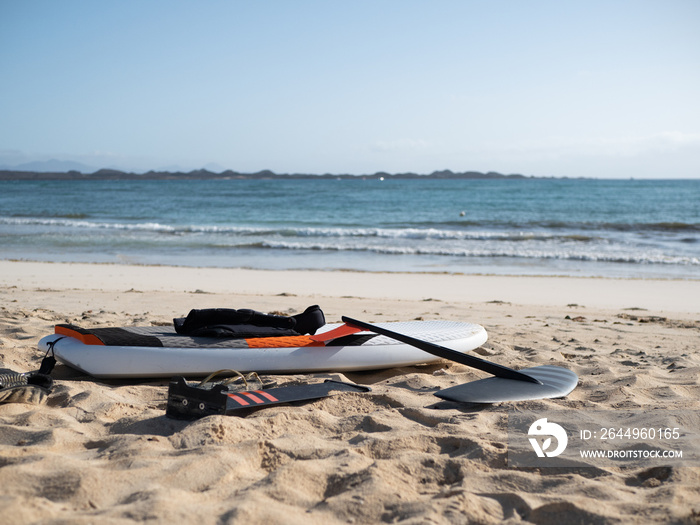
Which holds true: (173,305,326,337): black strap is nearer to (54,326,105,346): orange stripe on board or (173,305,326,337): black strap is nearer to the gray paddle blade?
(54,326,105,346): orange stripe on board

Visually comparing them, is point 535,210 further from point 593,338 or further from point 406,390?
point 406,390

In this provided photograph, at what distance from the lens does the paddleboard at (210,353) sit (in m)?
3.94

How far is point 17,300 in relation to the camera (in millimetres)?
6941

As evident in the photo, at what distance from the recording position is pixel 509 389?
359 centimetres

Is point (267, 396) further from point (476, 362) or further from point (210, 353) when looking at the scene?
point (476, 362)

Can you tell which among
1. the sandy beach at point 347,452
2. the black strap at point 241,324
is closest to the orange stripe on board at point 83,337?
the sandy beach at point 347,452

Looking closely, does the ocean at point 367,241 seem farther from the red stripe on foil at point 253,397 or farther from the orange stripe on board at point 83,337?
the red stripe on foil at point 253,397

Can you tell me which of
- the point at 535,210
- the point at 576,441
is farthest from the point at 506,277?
the point at 535,210

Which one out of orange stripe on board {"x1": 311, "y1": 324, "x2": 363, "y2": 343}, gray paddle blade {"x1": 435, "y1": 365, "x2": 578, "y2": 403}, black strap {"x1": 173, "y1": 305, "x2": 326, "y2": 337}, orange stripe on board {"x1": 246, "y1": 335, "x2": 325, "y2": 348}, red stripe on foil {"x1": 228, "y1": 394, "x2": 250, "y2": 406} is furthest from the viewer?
orange stripe on board {"x1": 311, "y1": 324, "x2": 363, "y2": 343}

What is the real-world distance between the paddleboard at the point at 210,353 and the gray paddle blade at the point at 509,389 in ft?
2.76

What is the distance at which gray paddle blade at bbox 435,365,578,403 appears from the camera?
11.4 ft

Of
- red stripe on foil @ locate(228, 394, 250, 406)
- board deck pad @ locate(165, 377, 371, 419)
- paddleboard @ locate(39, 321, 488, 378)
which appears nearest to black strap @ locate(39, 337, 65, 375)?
paddleboard @ locate(39, 321, 488, 378)

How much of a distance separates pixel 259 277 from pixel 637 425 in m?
7.42

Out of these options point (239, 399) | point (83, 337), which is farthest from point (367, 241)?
point (239, 399)
